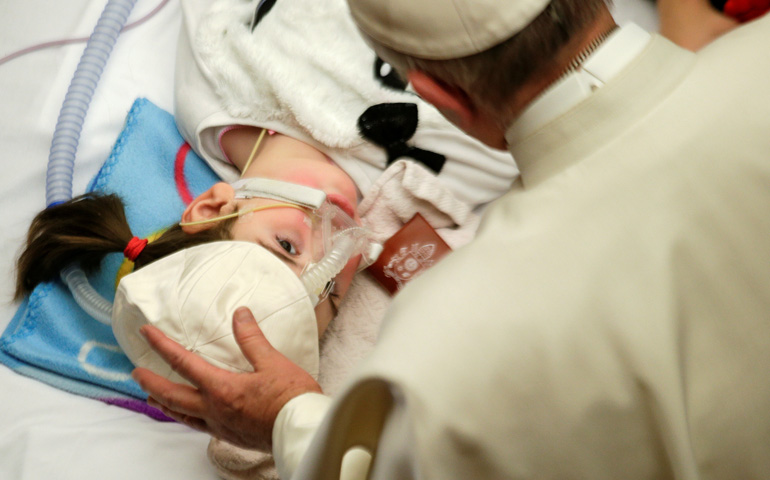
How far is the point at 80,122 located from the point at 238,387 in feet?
3.49

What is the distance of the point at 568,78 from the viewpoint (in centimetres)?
74

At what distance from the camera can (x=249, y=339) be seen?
3.36ft

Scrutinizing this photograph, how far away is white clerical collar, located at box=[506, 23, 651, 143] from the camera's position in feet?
2.41

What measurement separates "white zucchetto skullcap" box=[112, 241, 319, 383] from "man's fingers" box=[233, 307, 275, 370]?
111 millimetres

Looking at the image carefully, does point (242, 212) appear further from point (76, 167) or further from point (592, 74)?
point (592, 74)

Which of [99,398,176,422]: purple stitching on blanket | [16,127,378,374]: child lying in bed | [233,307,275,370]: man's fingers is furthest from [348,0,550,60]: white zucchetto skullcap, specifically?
[99,398,176,422]: purple stitching on blanket

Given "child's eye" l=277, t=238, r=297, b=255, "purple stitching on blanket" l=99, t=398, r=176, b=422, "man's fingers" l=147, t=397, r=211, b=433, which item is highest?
"child's eye" l=277, t=238, r=297, b=255

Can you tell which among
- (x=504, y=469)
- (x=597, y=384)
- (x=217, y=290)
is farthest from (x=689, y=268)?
(x=217, y=290)

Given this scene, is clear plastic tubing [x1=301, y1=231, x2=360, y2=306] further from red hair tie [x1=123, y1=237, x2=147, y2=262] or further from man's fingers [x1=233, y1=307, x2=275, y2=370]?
red hair tie [x1=123, y1=237, x2=147, y2=262]

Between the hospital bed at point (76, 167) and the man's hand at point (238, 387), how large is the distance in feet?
1.18

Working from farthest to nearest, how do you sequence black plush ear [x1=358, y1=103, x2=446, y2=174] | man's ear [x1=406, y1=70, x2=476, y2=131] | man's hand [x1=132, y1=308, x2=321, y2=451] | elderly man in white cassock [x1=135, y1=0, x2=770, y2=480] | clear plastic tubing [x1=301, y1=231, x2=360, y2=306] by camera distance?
black plush ear [x1=358, y1=103, x2=446, y2=174], clear plastic tubing [x1=301, y1=231, x2=360, y2=306], man's hand [x1=132, y1=308, x2=321, y2=451], man's ear [x1=406, y1=70, x2=476, y2=131], elderly man in white cassock [x1=135, y1=0, x2=770, y2=480]

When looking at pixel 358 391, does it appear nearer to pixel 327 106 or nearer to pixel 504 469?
pixel 504 469

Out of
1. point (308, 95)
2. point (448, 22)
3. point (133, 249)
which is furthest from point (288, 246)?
point (448, 22)

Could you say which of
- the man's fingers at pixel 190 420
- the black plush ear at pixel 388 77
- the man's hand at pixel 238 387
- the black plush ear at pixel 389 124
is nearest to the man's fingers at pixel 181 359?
the man's hand at pixel 238 387
